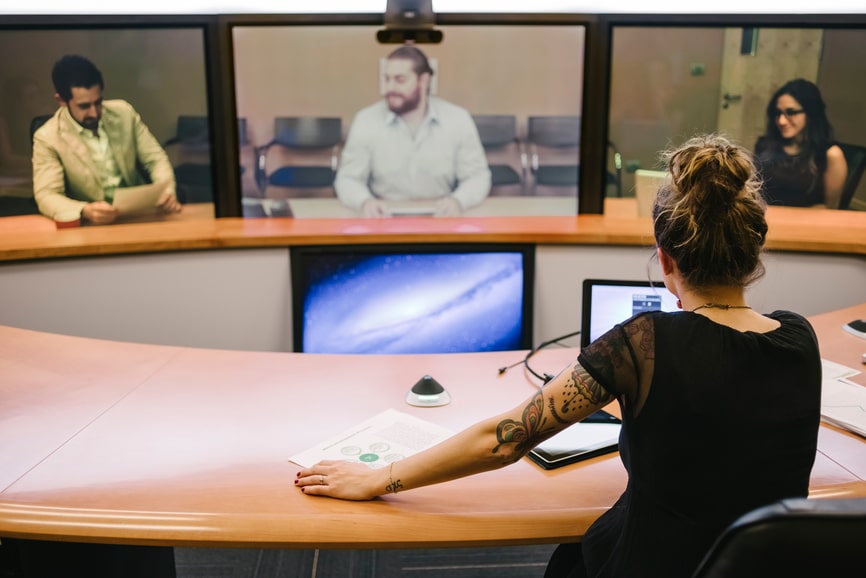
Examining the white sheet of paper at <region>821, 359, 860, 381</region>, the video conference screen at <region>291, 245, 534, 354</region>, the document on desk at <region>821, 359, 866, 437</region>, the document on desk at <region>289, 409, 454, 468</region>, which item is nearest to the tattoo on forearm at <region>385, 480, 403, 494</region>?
the document on desk at <region>289, 409, 454, 468</region>

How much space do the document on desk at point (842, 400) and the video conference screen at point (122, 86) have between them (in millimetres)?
2440

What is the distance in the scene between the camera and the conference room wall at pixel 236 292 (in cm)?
298

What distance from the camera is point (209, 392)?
1901 millimetres

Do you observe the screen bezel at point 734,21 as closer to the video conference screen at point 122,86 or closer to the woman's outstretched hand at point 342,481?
the video conference screen at point 122,86

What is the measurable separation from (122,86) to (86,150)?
287 mm

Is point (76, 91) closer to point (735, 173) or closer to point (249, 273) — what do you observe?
point (249, 273)

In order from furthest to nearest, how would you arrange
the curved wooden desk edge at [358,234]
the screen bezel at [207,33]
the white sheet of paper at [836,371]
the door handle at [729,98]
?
the door handle at [729,98]
the screen bezel at [207,33]
the curved wooden desk edge at [358,234]
the white sheet of paper at [836,371]

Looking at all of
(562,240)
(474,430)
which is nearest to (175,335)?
(562,240)

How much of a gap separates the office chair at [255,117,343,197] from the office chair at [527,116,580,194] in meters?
0.81

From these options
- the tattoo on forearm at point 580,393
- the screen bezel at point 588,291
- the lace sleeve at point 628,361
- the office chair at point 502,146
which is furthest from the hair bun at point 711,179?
the office chair at point 502,146

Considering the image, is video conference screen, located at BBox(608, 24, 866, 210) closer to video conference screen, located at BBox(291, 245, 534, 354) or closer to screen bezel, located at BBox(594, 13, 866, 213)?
screen bezel, located at BBox(594, 13, 866, 213)

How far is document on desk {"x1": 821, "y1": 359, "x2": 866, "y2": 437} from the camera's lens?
171 centimetres

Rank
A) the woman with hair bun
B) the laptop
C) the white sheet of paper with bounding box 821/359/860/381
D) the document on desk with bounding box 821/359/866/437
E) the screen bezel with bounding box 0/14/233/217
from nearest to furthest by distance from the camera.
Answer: the woman with hair bun < the laptop < the document on desk with bounding box 821/359/866/437 < the white sheet of paper with bounding box 821/359/860/381 < the screen bezel with bounding box 0/14/233/217

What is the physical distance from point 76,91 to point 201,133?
1.59 feet
